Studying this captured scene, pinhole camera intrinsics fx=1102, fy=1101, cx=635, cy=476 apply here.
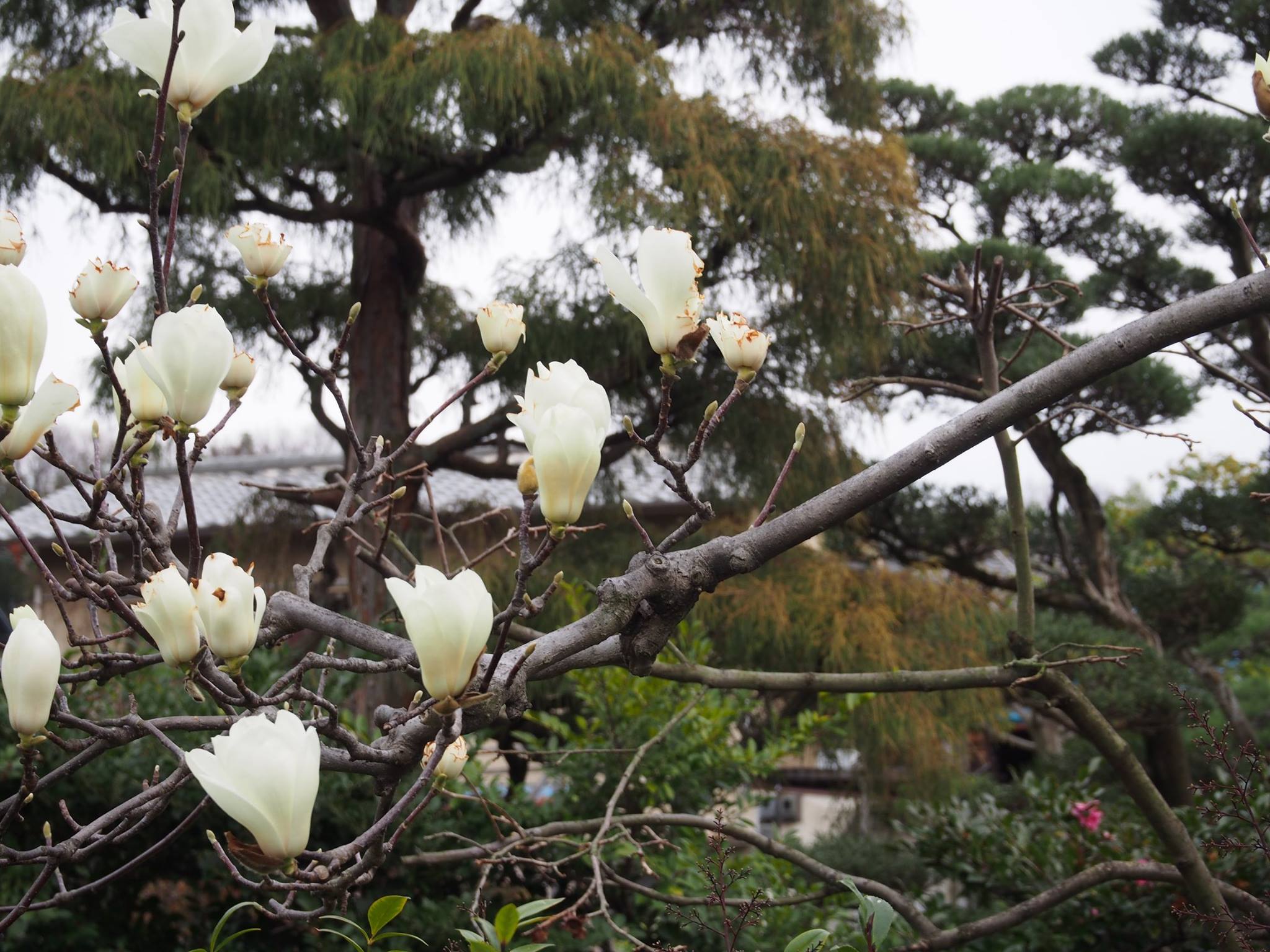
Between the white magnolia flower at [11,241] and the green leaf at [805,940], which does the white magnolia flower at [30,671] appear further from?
the green leaf at [805,940]

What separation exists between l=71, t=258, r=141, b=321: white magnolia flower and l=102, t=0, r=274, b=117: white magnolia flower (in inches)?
4.8

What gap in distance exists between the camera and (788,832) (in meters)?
2.46

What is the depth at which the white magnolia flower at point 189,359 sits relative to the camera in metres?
0.65

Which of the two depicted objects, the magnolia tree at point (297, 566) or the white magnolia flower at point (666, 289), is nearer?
the magnolia tree at point (297, 566)

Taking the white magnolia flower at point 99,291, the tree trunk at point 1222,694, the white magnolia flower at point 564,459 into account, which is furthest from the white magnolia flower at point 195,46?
the tree trunk at point 1222,694

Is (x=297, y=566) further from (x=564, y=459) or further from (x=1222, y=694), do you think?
(x=1222, y=694)

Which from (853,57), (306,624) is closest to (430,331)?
(853,57)

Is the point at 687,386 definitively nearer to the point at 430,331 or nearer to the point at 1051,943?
the point at 430,331

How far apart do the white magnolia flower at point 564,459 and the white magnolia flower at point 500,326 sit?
0.81 feet

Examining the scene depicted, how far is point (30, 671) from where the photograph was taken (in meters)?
0.63

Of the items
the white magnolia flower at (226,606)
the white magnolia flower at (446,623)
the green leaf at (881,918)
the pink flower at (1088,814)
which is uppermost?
the pink flower at (1088,814)

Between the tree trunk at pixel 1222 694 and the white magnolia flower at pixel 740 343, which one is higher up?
the tree trunk at pixel 1222 694

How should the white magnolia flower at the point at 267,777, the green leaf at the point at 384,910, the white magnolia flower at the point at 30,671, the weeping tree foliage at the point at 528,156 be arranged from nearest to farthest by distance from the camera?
the white magnolia flower at the point at 267,777 → the white magnolia flower at the point at 30,671 → the green leaf at the point at 384,910 → the weeping tree foliage at the point at 528,156

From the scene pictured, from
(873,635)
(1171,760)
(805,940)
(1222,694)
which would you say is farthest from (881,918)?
(1222,694)
